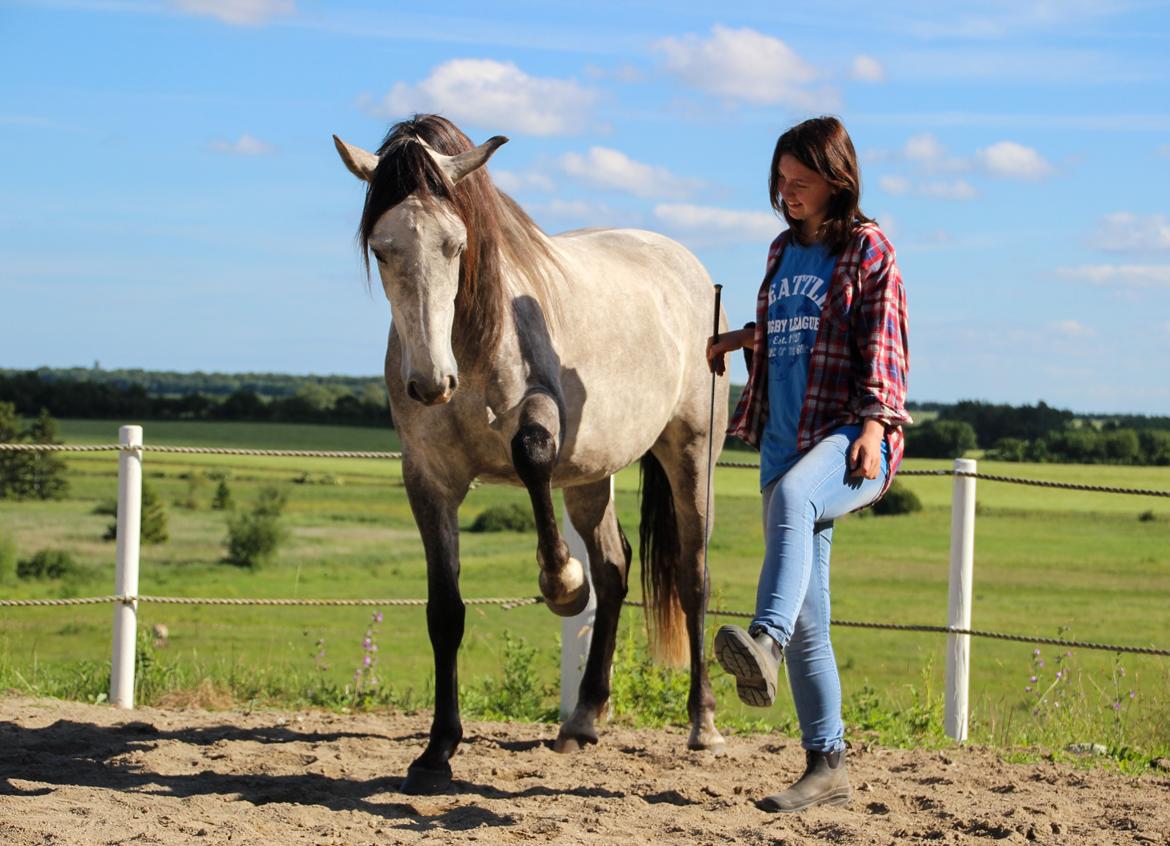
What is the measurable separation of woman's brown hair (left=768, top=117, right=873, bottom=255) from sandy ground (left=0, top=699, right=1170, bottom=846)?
5.85ft

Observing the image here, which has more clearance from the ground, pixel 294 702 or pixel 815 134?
pixel 815 134

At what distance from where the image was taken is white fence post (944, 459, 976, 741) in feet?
19.1

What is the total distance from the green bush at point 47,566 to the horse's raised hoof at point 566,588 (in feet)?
137

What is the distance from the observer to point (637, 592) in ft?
71.6

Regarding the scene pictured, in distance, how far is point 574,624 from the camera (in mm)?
6184

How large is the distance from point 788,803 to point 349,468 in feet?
274

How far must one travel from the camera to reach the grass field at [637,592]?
643 cm

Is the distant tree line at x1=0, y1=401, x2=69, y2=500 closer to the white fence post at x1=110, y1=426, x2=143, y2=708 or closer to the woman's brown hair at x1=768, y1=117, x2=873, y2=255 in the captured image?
the white fence post at x1=110, y1=426, x2=143, y2=708

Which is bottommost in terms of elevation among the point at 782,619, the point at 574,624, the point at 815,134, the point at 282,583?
the point at 282,583

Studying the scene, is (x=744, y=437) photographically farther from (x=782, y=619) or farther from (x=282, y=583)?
(x=282, y=583)

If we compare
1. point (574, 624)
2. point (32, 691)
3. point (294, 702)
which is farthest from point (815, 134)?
point (32, 691)

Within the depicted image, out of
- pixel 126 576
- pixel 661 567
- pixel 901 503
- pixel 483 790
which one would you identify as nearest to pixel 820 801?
pixel 483 790

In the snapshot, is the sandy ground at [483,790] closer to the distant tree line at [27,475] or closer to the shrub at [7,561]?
the shrub at [7,561]

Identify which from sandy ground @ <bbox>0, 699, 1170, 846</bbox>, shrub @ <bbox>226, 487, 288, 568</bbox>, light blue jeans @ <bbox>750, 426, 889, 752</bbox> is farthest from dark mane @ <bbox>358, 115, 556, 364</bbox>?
shrub @ <bbox>226, 487, 288, 568</bbox>
